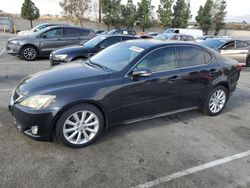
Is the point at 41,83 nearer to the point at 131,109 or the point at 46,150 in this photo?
the point at 46,150

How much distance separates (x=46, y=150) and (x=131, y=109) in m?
1.39

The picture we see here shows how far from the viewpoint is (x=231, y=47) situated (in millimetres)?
10875

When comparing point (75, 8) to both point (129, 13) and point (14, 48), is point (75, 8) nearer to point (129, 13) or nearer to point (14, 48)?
point (129, 13)

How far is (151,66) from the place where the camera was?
12.9 feet

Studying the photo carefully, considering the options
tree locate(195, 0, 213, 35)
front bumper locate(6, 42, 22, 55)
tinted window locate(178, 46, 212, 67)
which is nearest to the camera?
tinted window locate(178, 46, 212, 67)

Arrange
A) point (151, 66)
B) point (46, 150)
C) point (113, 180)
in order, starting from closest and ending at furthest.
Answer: point (113, 180), point (46, 150), point (151, 66)

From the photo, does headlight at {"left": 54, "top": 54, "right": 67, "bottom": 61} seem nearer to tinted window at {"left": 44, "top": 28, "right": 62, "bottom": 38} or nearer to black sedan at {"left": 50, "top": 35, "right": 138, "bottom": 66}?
black sedan at {"left": 50, "top": 35, "right": 138, "bottom": 66}

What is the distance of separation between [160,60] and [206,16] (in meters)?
40.2

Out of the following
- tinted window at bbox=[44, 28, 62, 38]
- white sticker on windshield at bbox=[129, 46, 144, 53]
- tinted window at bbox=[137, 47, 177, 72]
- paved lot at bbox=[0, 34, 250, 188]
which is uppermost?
tinted window at bbox=[44, 28, 62, 38]

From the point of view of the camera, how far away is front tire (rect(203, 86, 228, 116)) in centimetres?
475

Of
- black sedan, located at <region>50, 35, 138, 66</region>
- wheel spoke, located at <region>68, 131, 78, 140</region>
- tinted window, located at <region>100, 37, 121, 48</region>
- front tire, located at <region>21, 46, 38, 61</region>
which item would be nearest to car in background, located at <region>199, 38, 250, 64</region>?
tinted window, located at <region>100, 37, 121, 48</region>

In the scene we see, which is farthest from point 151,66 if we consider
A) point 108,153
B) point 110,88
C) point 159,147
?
point 108,153

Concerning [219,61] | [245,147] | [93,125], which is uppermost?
[219,61]

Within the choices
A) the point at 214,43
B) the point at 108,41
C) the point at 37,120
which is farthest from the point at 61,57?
the point at 214,43
